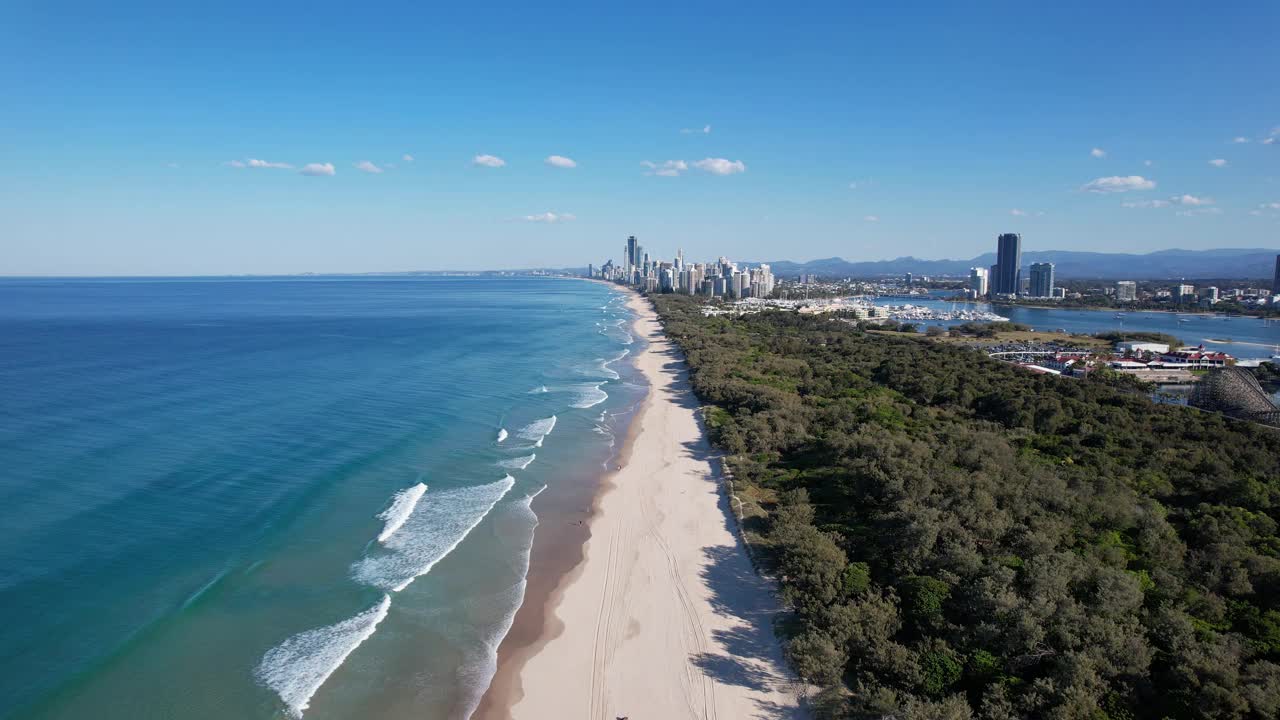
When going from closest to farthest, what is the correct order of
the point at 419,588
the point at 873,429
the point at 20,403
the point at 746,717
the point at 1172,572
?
the point at 746,717 < the point at 1172,572 < the point at 419,588 < the point at 873,429 < the point at 20,403

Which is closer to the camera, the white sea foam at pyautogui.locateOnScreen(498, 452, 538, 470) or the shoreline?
the shoreline

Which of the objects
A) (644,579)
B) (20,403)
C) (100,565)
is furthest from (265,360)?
(644,579)

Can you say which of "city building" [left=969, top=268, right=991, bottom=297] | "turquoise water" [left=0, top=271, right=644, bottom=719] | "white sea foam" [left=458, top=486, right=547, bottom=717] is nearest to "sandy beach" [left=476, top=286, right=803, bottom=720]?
"white sea foam" [left=458, top=486, right=547, bottom=717]

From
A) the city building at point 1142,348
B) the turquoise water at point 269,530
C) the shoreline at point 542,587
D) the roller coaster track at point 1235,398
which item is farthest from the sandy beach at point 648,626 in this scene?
the city building at point 1142,348

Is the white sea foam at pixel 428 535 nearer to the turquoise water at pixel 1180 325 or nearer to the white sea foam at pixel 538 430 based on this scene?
the white sea foam at pixel 538 430

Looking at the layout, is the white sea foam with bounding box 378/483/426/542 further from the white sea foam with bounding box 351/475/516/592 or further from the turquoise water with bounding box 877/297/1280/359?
the turquoise water with bounding box 877/297/1280/359

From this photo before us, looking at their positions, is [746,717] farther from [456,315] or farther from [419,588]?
[456,315]
